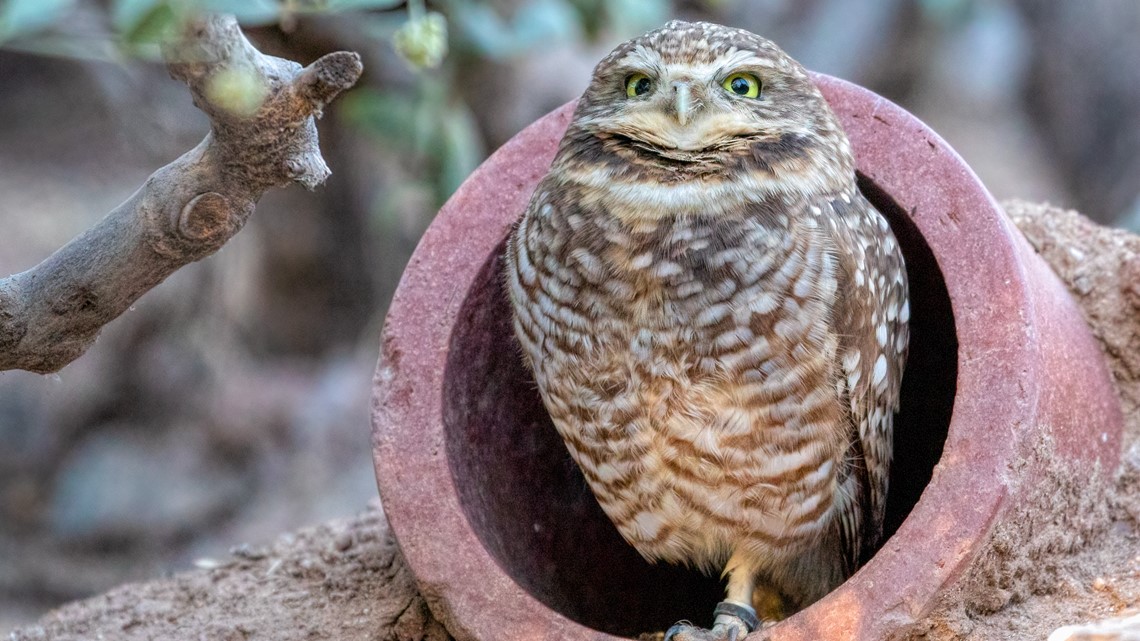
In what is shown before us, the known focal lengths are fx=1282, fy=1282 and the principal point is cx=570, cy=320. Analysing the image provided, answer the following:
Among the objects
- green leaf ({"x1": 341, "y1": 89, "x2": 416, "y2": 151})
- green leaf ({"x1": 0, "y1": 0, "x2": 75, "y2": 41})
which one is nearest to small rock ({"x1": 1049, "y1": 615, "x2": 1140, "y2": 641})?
green leaf ({"x1": 0, "y1": 0, "x2": 75, "y2": 41})

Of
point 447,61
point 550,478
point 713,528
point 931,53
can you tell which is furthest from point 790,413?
point 931,53

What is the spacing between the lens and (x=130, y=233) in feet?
7.39

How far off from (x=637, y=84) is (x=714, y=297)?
1.63 feet

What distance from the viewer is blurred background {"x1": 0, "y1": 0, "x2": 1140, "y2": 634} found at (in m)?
5.37

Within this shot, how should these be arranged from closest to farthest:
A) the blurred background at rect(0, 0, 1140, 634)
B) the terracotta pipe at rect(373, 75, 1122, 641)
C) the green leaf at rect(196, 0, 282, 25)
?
the green leaf at rect(196, 0, 282, 25)
the terracotta pipe at rect(373, 75, 1122, 641)
the blurred background at rect(0, 0, 1140, 634)

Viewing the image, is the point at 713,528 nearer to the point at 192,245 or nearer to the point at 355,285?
the point at 192,245

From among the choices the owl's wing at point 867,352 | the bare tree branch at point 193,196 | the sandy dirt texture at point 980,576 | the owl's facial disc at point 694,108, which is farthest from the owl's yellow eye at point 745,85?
the sandy dirt texture at point 980,576

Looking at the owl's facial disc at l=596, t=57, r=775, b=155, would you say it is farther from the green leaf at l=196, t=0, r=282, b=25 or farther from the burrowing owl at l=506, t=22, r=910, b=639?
the green leaf at l=196, t=0, r=282, b=25

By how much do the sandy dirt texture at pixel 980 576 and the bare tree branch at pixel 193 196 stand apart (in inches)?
34.8

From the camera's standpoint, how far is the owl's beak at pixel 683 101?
251cm

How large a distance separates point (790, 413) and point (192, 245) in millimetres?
1177

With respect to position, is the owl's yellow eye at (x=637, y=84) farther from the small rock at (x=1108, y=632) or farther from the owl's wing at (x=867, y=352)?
the small rock at (x=1108, y=632)

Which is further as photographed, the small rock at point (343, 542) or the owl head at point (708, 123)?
the small rock at point (343, 542)

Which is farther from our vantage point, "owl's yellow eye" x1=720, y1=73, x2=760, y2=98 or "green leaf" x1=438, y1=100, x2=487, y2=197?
"green leaf" x1=438, y1=100, x2=487, y2=197
